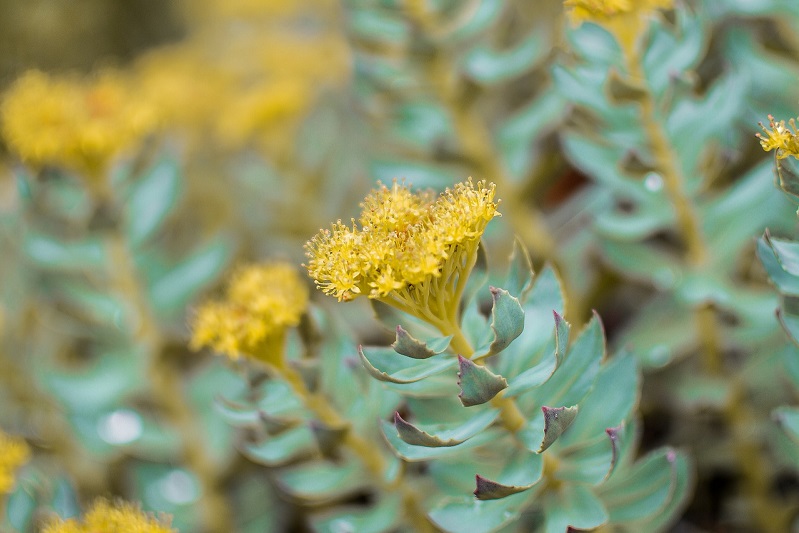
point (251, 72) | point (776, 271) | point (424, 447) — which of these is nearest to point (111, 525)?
point (424, 447)

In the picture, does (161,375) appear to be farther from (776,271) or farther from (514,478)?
(776,271)

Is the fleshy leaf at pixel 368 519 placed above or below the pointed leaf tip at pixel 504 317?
below

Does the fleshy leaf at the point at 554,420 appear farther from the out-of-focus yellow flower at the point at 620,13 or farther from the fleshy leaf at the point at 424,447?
the out-of-focus yellow flower at the point at 620,13

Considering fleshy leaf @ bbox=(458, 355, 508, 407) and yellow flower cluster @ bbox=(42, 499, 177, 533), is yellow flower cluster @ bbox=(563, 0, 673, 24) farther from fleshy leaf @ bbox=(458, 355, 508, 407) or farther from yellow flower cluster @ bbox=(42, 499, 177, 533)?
yellow flower cluster @ bbox=(42, 499, 177, 533)

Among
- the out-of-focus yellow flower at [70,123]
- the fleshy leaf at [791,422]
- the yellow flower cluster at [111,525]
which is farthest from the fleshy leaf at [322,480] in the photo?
the out-of-focus yellow flower at [70,123]

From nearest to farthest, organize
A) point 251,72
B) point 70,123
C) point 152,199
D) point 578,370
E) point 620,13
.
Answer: point 578,370 < point 620,13 < point 70,123 < point 152,199 < point 251,72

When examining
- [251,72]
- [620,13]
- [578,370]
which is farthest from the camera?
[251,72]

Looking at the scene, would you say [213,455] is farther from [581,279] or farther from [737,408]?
[737,408]
